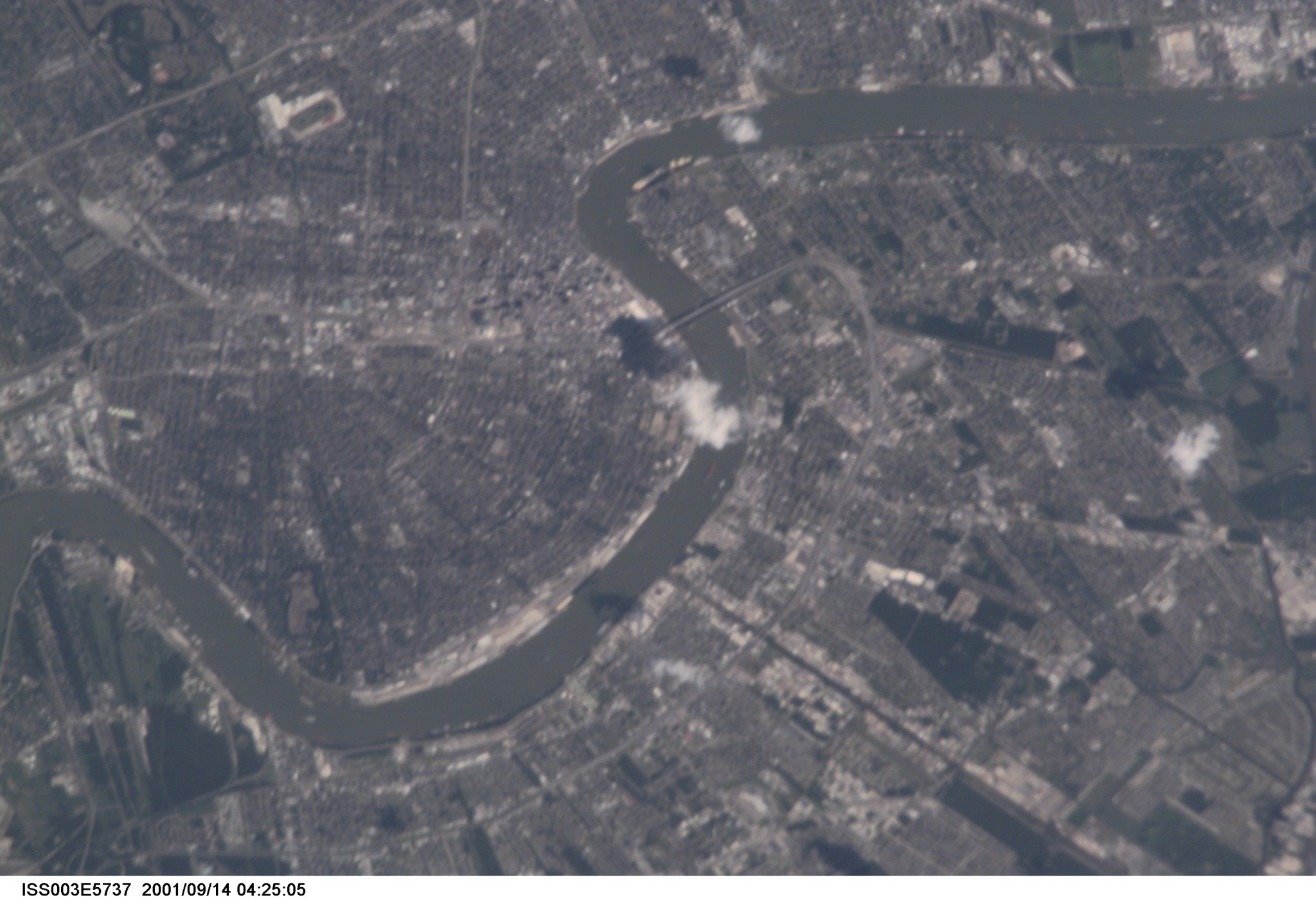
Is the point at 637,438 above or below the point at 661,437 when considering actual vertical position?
above

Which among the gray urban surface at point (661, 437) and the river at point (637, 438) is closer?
the gray urban surface at point (661, 437)

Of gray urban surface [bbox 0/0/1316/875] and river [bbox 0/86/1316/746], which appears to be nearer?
gray urban surface [bbox 0/0/1316/875]

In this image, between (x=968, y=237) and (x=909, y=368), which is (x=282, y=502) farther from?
(x=968, y=237)
